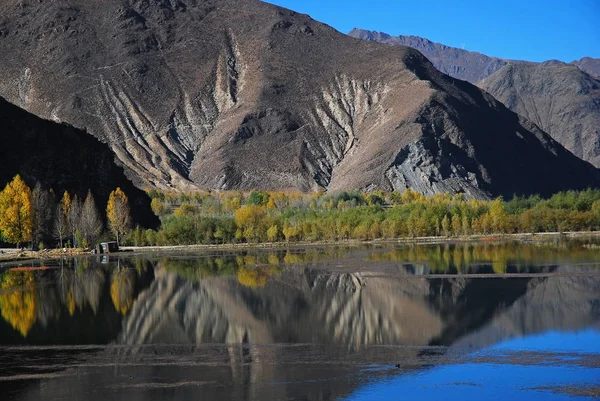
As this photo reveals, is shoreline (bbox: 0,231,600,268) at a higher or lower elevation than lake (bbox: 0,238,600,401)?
higher

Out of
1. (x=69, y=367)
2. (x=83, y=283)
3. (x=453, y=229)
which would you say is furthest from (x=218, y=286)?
(x=453, y=229)

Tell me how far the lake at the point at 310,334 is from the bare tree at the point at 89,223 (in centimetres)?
3758

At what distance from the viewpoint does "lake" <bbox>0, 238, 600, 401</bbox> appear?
26469 mm

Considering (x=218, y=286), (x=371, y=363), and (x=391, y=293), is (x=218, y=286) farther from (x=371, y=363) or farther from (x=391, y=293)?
(x=371, y=363)

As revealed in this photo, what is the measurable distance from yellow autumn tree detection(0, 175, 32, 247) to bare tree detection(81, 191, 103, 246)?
8662mm

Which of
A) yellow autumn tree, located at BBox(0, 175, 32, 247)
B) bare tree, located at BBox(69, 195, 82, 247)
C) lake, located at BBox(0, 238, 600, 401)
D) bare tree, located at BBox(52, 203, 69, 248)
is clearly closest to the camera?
lake, located at BBox(0, 238, 600, 401)

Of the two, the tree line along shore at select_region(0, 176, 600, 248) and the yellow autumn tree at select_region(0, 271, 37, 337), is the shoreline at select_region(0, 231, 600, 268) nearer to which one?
the tree line along shore at select_region(0, 176, 600, 248)

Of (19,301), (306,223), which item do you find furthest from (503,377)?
(306,223)

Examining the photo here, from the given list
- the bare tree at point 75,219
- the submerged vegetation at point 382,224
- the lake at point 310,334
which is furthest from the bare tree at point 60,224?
the lake at point 310,334

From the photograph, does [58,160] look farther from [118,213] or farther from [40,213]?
[40,213]

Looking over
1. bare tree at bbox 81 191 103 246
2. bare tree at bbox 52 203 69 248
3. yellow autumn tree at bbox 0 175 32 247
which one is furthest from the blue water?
bare tree at bbox 81 191 103 246

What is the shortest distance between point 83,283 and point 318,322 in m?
25.4

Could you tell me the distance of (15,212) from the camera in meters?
92.1

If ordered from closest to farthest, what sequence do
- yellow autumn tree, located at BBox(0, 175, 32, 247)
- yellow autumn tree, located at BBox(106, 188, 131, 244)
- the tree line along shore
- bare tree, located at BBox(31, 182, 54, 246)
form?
yellow autumn tree, located at BBox(0, 175, 32, 247)
bare tree, located at BBox(31, 182, 54, 246)
the tree line along shore
yellow autumn tree, located at BBox(106, 188, 131, 244)
